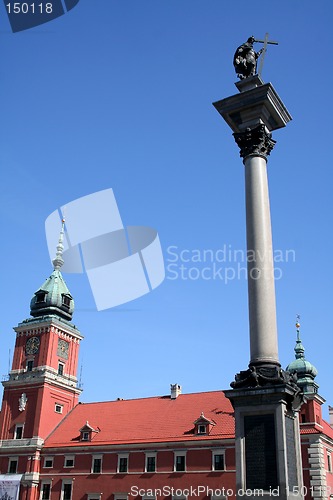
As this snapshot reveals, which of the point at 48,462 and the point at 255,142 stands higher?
the point at 255,142

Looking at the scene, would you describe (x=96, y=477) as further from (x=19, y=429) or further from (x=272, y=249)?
(x=272, y=249)

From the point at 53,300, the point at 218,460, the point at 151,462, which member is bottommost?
the point at 218,460

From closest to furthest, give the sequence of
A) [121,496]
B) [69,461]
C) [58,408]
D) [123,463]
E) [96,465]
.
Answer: [121,496] → [123,463] → [96,465] → [69,461] → [58,408]

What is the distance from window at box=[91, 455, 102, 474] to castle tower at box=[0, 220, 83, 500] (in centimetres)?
547

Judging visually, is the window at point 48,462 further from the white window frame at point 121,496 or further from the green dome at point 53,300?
the green dome at point 53,300

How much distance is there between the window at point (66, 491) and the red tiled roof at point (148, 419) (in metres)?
3.15

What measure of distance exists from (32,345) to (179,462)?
63.2ft

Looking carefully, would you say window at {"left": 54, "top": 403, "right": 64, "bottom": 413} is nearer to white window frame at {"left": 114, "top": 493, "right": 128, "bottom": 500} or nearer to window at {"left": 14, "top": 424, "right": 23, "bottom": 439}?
window at {"left": 14, "top": 424, "right": 23, "bottom": 439}

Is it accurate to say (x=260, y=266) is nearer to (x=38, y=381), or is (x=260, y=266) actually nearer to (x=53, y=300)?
(x=38, y=381)

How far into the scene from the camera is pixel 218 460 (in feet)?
134

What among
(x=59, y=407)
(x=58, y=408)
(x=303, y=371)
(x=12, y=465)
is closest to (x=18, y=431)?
(x=12, y=465)

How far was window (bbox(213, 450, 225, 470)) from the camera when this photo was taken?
40.4 meters

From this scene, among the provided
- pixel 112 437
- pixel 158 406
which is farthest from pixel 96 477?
pixel 158 406

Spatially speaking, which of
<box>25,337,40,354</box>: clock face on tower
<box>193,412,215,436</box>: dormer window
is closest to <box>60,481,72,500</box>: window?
<box>193,412,215,436</box>: dormer window
